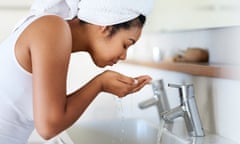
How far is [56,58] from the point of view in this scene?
0.79 metres

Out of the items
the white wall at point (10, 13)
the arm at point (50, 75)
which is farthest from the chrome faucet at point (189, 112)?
the white wall at point (10, 13)

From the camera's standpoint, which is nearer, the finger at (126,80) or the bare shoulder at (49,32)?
the bare shoulder at (49,32)

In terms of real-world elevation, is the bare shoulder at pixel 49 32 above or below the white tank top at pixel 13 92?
above

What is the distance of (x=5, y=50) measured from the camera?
2.98 feet

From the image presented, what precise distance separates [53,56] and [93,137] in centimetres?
61

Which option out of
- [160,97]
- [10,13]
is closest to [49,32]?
[160,97]

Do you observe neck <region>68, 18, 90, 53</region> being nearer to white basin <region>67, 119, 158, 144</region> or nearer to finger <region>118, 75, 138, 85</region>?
finger <region>118, 75, 138, 85</region>

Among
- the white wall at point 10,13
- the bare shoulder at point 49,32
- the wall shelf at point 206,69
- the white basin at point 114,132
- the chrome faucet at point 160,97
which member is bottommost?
the white basin at point 114,132

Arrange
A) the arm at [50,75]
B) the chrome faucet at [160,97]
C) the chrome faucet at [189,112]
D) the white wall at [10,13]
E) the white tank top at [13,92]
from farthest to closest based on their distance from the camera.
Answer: the white wall at [10,13] → the chrome faucet at [160,97] → the chrome faucet at [189,112] → the white tank top at [13,92] → the arm at [50,75]

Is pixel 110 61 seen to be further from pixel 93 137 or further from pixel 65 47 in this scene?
pixel 93 137

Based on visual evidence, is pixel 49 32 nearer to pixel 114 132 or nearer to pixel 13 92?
pixel 13 92

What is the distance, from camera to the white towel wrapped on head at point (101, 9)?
34.8 inches

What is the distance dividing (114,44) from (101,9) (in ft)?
0.29

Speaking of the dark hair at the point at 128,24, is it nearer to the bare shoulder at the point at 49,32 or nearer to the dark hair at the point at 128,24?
the dark hair at the point at 128,24
